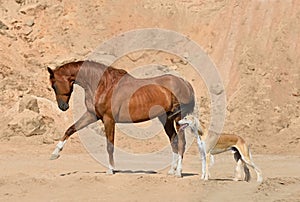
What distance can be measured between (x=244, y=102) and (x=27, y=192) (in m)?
13.7

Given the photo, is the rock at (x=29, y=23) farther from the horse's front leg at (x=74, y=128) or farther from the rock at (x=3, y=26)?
the horse's front leg at (x=74, y=128)

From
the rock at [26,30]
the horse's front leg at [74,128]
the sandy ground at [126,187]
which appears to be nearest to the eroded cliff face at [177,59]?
the rock at [26,30]

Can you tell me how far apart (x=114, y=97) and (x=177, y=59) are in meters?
13.3

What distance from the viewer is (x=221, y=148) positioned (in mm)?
13688

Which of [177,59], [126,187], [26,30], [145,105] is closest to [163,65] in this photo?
[177,59]

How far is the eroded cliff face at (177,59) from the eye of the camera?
2330cm

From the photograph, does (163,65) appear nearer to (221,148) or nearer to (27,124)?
(27,124)

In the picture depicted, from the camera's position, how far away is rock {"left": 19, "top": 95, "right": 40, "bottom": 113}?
2286 cm

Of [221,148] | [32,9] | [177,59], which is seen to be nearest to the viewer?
[221,148]

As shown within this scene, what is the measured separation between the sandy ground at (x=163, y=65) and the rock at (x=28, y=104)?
0.04 metres

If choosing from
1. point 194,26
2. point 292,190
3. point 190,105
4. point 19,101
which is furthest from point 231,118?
point 292,190

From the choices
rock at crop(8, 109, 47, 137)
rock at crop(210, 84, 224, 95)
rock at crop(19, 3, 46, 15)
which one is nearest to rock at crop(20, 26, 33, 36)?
rock at crop(19, 3, 46, 15)

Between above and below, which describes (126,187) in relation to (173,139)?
below

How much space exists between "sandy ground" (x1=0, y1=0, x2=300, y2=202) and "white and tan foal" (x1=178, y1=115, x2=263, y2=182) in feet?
4.86
